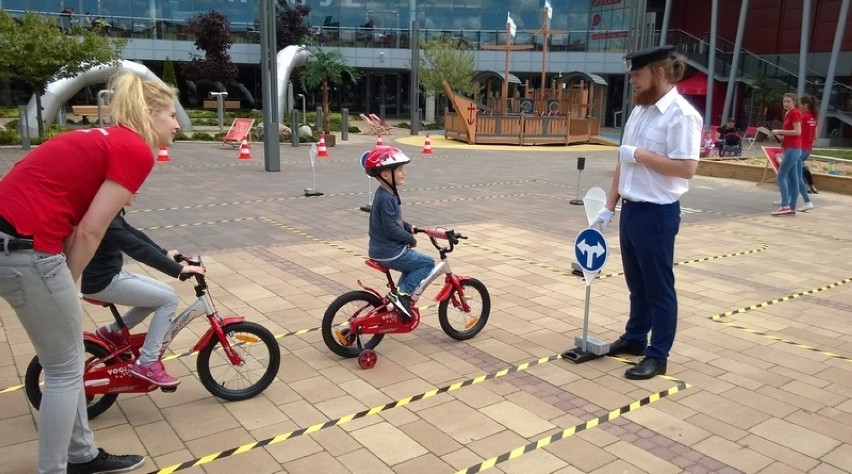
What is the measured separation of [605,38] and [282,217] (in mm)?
33570

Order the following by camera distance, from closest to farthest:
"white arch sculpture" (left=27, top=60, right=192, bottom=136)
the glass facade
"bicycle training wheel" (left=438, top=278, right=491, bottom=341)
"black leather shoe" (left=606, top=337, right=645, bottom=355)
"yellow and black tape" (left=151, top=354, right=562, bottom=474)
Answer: "yellow and black tape" (left=151, top=354, right=562, bottom=474) → "black leather shoe" (left=606, top=337, right=645, bottom=355) → "bicycle training wheel" (left=438, top=278, right=491, bottom=341) → "white arch sculpture" (left=27, top=60, right=192, bottom=136) → the glass facade

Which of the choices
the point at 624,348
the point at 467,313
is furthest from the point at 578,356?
the point at 467,313

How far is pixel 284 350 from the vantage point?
4.96 metres

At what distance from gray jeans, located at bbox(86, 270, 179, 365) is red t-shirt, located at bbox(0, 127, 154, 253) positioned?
2.90 ft

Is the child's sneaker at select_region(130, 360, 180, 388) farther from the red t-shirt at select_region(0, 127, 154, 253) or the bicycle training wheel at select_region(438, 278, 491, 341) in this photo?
the bicycle training wheel at select_region(438, 278, 491, 341)

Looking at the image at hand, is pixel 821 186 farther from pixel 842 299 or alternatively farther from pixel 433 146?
pixel 433 146

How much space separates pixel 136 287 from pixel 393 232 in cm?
167

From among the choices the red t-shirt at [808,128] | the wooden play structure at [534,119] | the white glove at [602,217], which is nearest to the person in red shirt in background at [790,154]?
the red t-shirt at [808,128]

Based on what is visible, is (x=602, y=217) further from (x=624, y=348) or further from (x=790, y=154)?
(x=790, y=154)

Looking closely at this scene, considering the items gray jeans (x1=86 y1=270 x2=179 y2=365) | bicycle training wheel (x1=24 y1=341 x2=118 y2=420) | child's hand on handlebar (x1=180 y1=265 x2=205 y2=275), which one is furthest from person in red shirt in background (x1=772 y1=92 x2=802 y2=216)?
bicycle training wheel (x1=24 y1=341 x2=118 y2=420)

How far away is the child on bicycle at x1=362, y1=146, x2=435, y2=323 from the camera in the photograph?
4.61m

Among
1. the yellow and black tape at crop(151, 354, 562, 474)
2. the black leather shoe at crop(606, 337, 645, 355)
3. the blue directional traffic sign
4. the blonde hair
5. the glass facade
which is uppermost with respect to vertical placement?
the glass facade

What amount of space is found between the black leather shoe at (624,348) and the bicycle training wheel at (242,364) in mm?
2360

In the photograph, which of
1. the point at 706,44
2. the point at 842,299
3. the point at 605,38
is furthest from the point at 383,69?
the point at 842,299
